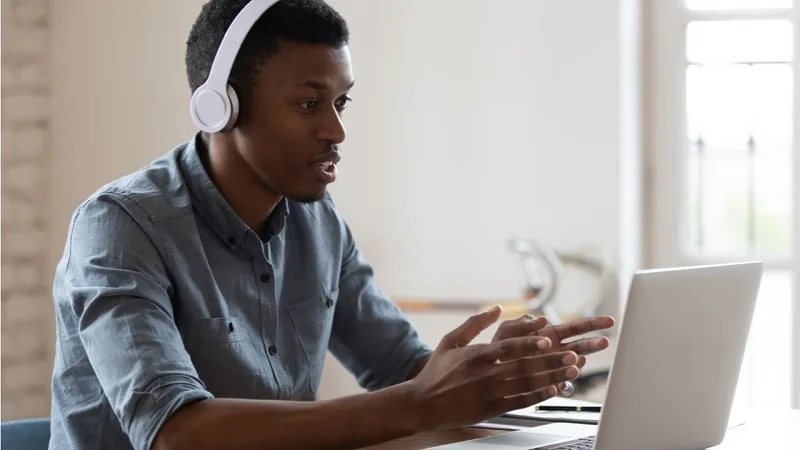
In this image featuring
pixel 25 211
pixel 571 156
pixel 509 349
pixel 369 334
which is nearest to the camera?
pixel 509 349

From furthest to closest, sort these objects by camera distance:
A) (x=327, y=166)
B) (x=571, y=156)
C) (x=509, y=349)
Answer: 1. (x=571, y=156)
2. (x=327, y=166)
3. (x=509, y=349)

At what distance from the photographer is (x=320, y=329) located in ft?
6.06

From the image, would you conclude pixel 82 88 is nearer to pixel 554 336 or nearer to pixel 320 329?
pixel 320 329

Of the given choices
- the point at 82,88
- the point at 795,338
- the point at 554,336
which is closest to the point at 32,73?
the point at 82,88

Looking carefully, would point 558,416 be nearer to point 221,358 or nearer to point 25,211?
point 221,358

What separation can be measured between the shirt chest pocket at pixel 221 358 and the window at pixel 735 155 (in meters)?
2.06

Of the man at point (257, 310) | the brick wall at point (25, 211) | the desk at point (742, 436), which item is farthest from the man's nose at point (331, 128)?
the brick wall at point (25, 211)

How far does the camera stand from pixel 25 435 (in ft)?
5.59

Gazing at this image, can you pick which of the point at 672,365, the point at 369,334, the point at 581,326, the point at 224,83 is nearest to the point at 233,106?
the point at 224,83

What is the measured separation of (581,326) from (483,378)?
214 mm

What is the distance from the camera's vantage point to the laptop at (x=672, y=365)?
1290 mm

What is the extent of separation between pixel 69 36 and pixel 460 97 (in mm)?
1361

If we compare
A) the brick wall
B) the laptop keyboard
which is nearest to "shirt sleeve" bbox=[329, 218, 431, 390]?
the laptop keyboard

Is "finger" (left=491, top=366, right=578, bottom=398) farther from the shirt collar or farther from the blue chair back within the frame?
the blue chair back
